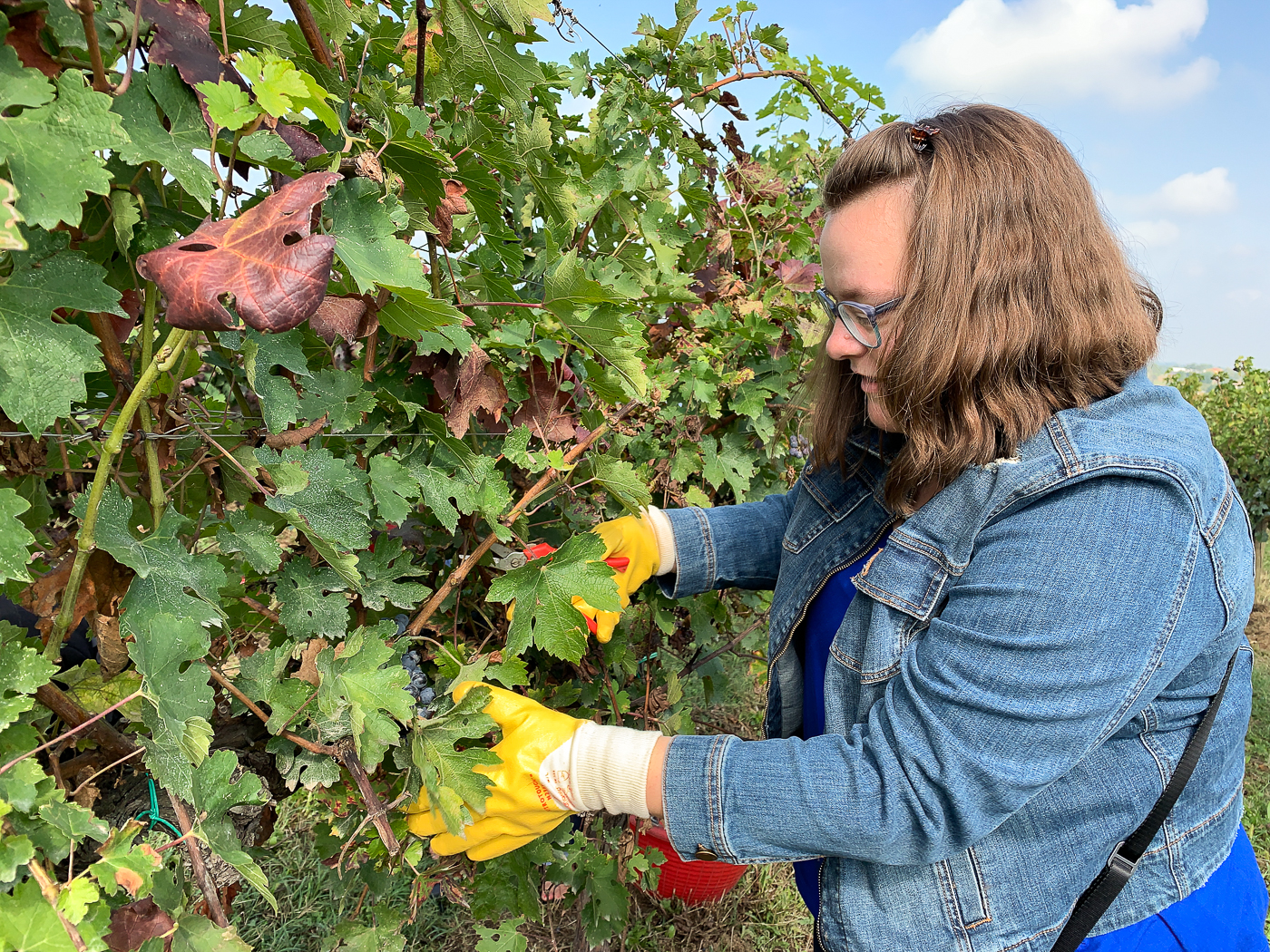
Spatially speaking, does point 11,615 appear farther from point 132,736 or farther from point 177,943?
point 177,943

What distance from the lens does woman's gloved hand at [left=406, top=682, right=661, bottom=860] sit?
1430 millimetres

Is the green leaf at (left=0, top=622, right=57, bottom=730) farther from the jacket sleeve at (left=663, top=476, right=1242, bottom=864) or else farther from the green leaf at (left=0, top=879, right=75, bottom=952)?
the jacket sleeve at (left=663, top=476, right=1242, bottom=864)

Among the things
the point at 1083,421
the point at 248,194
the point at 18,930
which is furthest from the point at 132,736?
the point at 1083,421

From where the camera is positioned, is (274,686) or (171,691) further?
(274,686)

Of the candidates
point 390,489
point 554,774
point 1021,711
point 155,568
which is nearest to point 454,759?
point 554,774

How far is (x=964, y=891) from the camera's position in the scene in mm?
1457

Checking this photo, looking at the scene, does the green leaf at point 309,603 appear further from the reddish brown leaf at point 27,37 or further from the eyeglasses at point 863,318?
the eyeglasses at point 863,318

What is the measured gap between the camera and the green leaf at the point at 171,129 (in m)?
0.77

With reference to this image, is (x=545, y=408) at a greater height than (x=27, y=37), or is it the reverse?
(x=27, y=37)

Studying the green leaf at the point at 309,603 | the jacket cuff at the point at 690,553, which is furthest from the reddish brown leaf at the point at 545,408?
the jacket cuff at the point at 690,553

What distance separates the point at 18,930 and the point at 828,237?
60.7 inches

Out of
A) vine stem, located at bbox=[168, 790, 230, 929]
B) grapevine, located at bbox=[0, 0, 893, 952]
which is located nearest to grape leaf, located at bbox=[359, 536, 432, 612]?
grapevine, located at bbox=[0, 0, 893, 952]

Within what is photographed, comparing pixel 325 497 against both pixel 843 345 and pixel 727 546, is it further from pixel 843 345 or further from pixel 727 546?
pixel 727 546

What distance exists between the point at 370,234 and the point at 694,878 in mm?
2917
